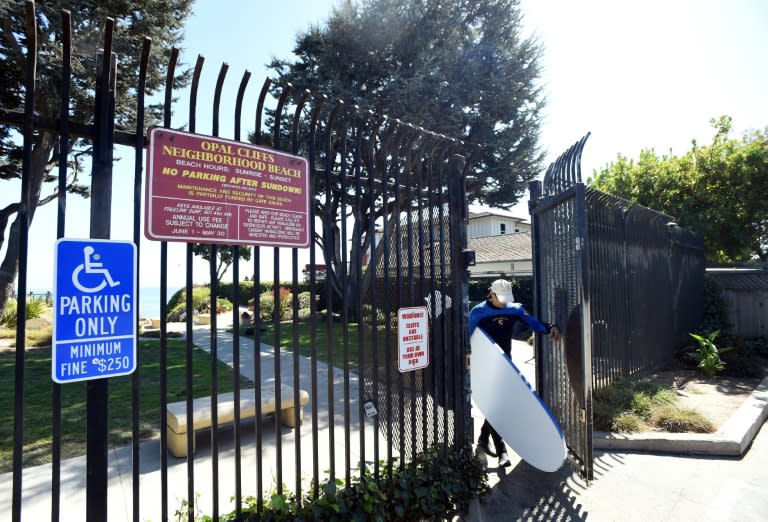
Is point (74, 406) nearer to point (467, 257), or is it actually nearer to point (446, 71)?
point (467, 257)

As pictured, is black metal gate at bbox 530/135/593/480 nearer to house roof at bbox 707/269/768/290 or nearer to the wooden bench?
the wooden bench

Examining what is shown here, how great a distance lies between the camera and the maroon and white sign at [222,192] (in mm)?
2146

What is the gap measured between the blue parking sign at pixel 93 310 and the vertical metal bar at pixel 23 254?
0.12 meters

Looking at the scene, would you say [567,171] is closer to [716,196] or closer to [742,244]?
[716,196]

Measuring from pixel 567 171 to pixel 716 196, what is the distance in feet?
40.9

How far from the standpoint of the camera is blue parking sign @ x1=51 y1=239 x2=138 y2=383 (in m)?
1.84

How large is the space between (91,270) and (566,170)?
13.6 feet

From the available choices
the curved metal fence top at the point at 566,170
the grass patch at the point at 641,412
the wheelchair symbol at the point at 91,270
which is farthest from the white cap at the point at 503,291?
the wheelchair symbol at the point at 91,270

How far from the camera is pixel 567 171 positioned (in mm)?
4254

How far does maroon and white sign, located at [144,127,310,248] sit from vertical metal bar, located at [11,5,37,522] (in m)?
0.47

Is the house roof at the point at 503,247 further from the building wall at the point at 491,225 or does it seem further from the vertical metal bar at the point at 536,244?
the vertical metal bar at the point at 536,244

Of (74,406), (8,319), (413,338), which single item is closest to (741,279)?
(413,338)

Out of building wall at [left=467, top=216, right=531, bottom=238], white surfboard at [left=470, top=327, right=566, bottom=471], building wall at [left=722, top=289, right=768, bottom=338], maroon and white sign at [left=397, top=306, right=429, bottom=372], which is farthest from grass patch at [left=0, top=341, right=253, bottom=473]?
building wall at [left=467, top=216, right=531, bottom=238]

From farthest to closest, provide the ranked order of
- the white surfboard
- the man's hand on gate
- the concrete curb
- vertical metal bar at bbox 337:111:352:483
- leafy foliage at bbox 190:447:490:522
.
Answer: the concrete curb → the man's hand on gate → the white surfboard → vertical metal bar at bbox 337:111:352:483 → leafy foliage at bbox 190:447:490:522
